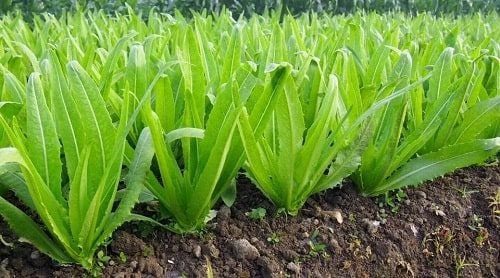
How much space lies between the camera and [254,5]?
267 inches

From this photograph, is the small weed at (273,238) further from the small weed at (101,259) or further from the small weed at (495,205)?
the small weed at (495,205)

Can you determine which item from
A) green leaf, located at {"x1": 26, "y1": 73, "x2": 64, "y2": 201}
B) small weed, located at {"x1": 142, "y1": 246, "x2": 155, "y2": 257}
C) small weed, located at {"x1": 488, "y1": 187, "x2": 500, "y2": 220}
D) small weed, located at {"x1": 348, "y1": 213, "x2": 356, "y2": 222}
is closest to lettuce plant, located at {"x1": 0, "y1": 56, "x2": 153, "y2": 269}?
green leaf, located at {"x1": 26, "y1": 73, "x2": 64, "y2": 201}

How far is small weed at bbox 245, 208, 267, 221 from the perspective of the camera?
1.48m

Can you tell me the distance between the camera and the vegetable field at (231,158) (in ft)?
4.04

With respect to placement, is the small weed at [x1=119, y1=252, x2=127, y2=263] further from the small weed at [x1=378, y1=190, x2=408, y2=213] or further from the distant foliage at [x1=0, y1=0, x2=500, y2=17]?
the distant foliage at [x1=0, y1=0, x2=500, y2=17]

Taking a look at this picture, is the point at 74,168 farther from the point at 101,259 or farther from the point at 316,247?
the point at 316,247

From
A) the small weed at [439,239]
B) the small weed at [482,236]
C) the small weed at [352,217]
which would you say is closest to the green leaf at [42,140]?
the small weed at [352,217]

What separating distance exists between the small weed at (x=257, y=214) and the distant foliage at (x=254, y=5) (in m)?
4.05

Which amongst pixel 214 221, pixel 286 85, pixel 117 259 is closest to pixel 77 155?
pixel 117 259

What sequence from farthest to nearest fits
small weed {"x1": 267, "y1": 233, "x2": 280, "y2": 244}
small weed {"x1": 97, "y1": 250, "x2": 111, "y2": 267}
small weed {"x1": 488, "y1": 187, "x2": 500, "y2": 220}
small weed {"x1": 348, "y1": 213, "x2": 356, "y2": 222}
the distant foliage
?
the distant foliage < small weed {"x1": 488, "y1": 187, "x2": 500, "y2": 220} < small weed {"x1": 348, "y1": 213, "x2": 356, "y2": 222} < small weed {"x1": 267, "y1": 233, "x2": 280, "y2": 244} < small weed {"x1": 97, "y1": 250, "x2": 111, "y2": 267}

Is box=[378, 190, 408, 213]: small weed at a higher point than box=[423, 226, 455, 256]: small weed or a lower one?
higher

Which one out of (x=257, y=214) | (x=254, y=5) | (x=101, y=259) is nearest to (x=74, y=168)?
(x=101, y=259)

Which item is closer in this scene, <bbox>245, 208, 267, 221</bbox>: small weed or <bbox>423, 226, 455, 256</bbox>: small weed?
<bbox>245, 208, 267, 221</bbox>: small weed

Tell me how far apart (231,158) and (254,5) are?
5618 millimetres
